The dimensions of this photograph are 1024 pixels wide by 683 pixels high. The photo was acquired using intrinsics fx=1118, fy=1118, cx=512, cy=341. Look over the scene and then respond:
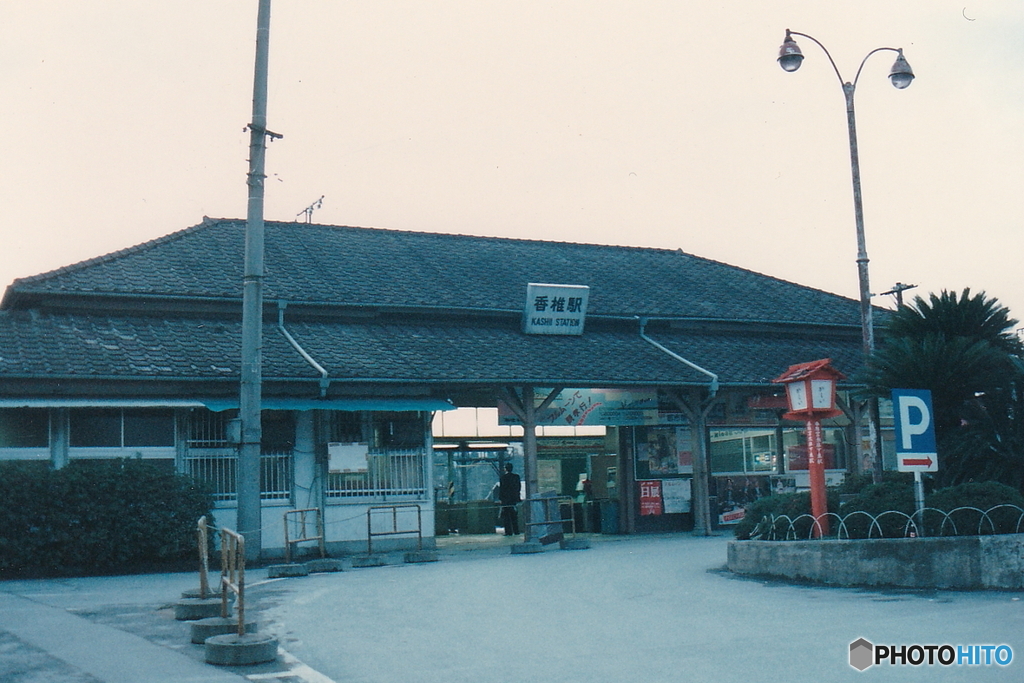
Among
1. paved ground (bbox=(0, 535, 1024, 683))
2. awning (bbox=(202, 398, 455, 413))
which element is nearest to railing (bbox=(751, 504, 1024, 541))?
paved ground (bbox=(0, 535, 1024, 683))

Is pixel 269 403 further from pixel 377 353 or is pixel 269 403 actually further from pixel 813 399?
pixel 813 399

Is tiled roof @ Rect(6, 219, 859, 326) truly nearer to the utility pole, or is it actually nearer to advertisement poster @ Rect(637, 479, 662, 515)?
advertisement poster @ Rect(637, 479, 662, 515)

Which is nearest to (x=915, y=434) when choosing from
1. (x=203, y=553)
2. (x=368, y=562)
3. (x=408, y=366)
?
(x=203, y=553)

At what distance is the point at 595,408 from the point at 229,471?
23.9 ft

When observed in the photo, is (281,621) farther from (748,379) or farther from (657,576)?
(748,379)

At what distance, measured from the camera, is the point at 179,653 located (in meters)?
8.90

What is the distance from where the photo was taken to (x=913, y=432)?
12336 millimetres

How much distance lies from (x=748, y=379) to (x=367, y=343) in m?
7.63

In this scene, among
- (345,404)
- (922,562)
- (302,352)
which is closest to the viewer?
(922,562)

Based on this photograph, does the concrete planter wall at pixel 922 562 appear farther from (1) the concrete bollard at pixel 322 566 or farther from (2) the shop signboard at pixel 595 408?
(2) the shop signboard at pixel 595 408

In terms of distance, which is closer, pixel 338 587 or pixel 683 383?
pixel 338 587

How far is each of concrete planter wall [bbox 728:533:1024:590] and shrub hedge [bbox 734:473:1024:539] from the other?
54 centimetres

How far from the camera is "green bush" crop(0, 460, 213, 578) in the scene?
1537 centimetres

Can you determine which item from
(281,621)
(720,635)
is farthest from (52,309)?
(720,635)
